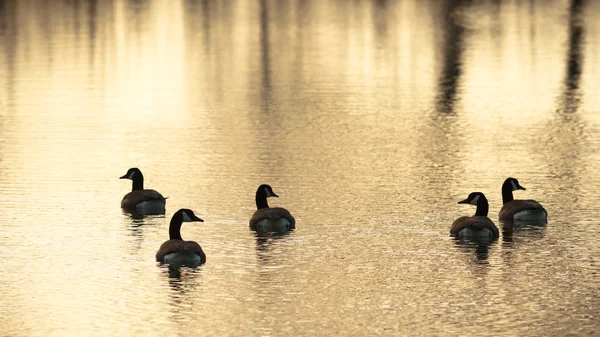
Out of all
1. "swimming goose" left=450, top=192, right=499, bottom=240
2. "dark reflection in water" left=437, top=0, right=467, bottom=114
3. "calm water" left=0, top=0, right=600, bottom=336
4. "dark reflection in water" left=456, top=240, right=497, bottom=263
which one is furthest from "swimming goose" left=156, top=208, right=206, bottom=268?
"dark reflection in water" left=437, top=0, right=467, bottom=114

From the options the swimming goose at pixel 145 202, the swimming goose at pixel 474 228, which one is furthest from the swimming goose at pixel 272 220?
the swimming goose at pixel 474 228

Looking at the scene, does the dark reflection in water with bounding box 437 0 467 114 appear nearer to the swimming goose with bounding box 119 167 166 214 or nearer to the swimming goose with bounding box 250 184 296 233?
the swimming goose with bounding box 119 167 166 214

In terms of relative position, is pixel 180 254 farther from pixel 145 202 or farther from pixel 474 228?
pixel 474 228

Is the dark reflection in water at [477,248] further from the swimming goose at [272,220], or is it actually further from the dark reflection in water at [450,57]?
the dark reflection in water at [450,57]

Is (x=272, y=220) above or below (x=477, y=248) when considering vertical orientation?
above

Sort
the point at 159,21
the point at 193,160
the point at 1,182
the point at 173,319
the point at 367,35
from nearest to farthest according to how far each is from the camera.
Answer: the point at 173,319, the point at 1,182, the point at 193,160, the point at 367,35, the point at 159,21

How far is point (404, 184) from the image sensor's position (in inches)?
1334

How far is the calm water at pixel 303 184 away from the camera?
73.5ft

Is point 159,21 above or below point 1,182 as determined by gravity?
above

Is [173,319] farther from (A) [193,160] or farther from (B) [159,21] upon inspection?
(B) [159,21]

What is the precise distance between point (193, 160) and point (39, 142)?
5.92 metres

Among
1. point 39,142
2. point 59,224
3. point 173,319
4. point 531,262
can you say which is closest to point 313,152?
point 39,142

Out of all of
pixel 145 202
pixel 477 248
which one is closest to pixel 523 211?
pixel 477 248

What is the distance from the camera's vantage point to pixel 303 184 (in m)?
33.7
